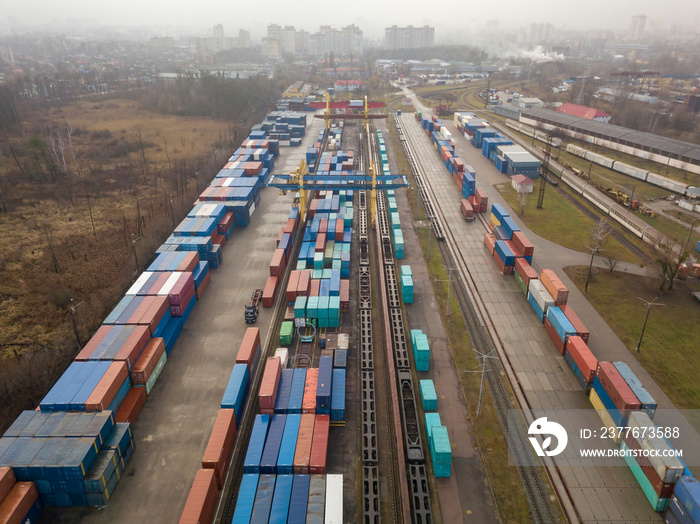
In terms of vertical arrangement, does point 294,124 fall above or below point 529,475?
above

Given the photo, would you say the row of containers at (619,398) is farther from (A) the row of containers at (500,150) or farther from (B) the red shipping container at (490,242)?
(A) the row of containers at (500,150)

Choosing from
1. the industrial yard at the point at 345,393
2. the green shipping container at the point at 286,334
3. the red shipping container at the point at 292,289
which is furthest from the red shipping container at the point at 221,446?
the red shipping container at the point at 292,289

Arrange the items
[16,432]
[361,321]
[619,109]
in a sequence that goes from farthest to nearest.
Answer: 1. [619,109]
2. [361,321]
3. [16,432]

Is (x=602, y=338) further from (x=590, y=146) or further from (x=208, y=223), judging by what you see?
(x=590, y=146)

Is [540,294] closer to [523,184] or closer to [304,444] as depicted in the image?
[304,444]

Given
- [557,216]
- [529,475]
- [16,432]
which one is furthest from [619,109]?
[16,432]

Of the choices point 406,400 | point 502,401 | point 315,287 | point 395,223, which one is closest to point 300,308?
point 315,287

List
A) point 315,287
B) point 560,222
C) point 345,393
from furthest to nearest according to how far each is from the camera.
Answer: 1. point 560,222
2. point 315,287
3. point 345,393

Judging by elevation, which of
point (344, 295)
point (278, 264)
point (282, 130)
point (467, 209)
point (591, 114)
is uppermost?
point (591, 114)
